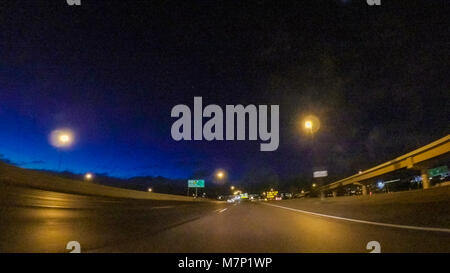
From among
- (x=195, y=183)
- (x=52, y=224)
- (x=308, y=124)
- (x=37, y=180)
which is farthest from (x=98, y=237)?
(x=195, y=183)

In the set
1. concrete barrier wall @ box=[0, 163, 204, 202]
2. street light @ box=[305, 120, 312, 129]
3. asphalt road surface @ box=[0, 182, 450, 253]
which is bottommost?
asphalt road surface @ box=[0, 182, 450, 253]

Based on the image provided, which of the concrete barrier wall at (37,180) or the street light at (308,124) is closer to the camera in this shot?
the concrete barrier wall at (37,180)

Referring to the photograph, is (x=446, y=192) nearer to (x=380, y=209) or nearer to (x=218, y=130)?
(x=380, y=209)

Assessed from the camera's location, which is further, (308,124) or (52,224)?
(308,124)

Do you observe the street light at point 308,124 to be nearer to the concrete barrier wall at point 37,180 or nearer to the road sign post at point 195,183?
the concrete barrier wall at point 37,180

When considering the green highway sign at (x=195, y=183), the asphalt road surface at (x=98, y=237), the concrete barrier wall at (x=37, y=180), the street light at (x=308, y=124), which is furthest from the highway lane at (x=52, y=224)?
the green highway sign at (x=195, y=183)

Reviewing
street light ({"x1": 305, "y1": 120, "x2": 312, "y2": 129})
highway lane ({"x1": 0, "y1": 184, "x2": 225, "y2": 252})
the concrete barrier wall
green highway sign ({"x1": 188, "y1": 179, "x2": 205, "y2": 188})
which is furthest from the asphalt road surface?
green highway sign ({"x1": 188, "y1": 179, "x2": 205, "y2": 188})

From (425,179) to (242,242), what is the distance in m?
25.4

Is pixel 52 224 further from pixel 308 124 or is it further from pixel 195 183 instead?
pixel 195 183

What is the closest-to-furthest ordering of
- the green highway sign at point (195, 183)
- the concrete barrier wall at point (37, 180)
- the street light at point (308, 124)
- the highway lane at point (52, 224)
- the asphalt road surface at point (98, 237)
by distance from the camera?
1. the highway lane at point (52, 224)
2. the asphalt road surface at point (98, 237)
3. the concrete barrier wall at point (37, 180)
4. the street light at point (308, 124)
5. the green highway sign at point (195, 183)

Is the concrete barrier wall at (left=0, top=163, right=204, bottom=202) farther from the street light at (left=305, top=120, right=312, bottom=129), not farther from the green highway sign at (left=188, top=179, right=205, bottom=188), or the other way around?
the green highway sign at (left=188, top=179, right=205, bottom=188)
